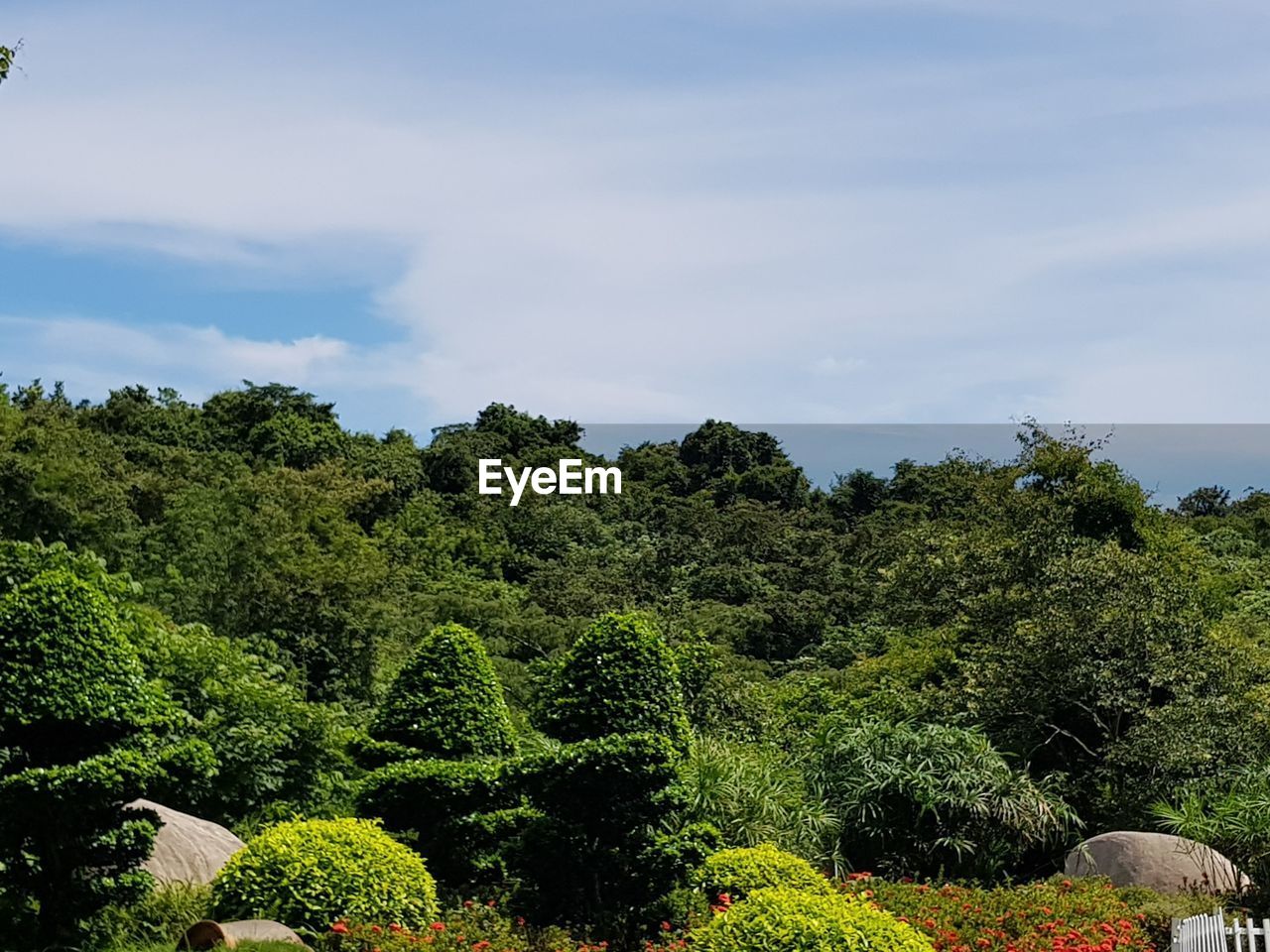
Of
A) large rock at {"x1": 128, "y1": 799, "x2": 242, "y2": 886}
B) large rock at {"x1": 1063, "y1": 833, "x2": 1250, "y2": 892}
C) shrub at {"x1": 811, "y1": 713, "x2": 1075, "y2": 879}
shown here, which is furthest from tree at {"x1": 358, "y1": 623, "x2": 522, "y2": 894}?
large rock at {"x1": 1063, "y1": 833, "x2": 1250, "y2": 892}

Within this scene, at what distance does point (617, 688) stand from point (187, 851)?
124 inches

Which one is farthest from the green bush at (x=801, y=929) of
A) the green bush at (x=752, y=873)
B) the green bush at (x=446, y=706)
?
the green bush at (x=446, y=706)

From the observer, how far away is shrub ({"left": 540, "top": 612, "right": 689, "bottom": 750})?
29.3 ft

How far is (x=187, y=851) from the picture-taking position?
914cm

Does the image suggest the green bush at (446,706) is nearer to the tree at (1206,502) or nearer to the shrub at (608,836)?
the shrub at (608,836)

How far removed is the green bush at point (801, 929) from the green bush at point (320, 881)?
2493 millimetres

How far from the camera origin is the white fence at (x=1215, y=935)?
7.16 m

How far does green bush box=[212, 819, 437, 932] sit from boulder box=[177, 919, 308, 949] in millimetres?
285

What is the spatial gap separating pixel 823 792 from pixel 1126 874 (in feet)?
8.06

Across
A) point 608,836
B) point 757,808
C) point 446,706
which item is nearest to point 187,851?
point 446,706

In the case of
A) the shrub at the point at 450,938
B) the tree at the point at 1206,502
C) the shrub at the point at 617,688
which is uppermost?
the tree at the point at 1206,502

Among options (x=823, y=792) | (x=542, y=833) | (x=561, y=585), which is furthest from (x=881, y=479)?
(x=542, y=833)

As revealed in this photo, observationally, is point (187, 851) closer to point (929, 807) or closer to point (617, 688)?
point (617, 688)

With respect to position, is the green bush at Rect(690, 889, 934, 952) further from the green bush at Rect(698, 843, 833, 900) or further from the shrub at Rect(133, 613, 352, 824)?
the shrub at Rect(133, 613, 352, 824)
